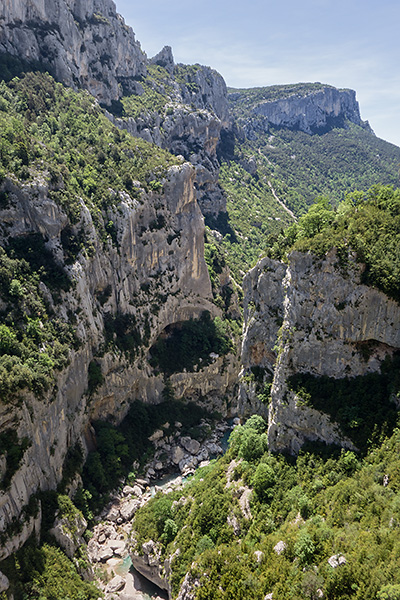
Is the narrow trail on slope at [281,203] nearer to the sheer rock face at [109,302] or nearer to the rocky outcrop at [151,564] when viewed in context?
the sheer rock face at [109,302]

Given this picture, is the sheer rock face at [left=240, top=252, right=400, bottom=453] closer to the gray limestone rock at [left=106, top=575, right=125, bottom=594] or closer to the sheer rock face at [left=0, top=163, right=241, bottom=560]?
the gray limestone rock at [left=106, top=575, right=125, bottom=594]

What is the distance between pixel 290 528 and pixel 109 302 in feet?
144

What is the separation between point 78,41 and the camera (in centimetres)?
9125

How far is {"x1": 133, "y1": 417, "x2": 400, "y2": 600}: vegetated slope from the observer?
24.1m

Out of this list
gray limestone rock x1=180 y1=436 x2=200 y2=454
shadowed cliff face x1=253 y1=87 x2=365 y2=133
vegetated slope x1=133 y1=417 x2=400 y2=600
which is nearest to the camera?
vegetated slope x1=133 y1=417 x2=400 y2=600

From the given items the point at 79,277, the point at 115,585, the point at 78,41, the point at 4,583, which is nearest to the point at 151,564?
the point at 115,585

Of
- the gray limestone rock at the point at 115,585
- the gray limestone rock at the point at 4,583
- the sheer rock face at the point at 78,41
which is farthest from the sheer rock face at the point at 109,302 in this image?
the sheer rock face at the point at 78,41

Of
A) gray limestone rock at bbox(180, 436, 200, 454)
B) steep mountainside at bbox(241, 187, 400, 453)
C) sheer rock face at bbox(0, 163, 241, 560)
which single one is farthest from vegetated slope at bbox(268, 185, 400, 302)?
gray limestone rock at bbox(180, 436, 200, 454)

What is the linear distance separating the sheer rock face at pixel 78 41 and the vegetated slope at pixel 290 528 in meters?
81.7

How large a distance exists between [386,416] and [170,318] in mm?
51279

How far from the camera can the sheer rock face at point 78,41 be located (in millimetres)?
78319

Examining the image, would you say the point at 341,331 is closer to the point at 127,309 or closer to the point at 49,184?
the point at 49,184

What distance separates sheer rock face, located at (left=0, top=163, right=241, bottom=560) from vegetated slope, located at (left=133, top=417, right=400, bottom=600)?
15.7 metres

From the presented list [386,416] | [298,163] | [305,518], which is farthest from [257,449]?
[298,163]
